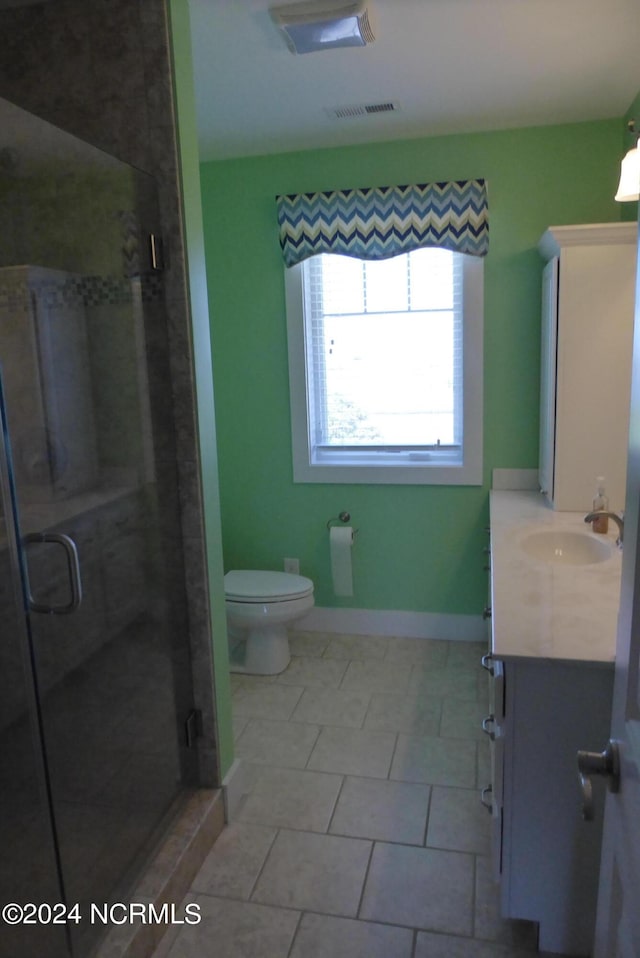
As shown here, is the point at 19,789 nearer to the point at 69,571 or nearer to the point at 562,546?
the point at 69,571

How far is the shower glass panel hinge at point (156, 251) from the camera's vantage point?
1.91 m

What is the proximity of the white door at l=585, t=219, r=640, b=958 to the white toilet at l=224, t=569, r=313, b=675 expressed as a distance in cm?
216

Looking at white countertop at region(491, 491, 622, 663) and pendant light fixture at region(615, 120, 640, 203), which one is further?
pendant light fixture at region(615, 120, 640, 203)

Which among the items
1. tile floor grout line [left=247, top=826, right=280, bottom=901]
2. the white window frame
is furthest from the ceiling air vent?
tile floor grout line [left=247, top=826, right=280, bottom=901]

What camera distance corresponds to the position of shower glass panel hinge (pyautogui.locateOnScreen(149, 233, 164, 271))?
6.25ft

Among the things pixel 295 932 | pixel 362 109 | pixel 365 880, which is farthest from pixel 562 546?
pixel 362 109

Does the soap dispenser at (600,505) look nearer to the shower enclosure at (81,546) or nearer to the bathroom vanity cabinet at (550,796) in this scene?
the bathroom vanity cabinet at (550,796)

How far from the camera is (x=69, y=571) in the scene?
1595 mm

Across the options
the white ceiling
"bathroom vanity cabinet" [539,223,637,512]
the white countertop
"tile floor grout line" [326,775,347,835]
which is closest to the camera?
the white countertop

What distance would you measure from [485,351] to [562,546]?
1.13 metres

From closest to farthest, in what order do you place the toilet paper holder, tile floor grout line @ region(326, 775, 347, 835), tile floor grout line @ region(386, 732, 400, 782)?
1. tile floor grout line @ region(326, 775, 347, 835)
2. tile floor grout line @ region(386, 732, 400, 782)
3. the toilet paper holder

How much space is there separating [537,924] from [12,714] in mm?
1438

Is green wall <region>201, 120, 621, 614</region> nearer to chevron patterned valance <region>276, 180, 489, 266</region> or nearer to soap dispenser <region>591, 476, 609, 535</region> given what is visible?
chevron patterned valance <region>276, 180, 489, 266</region>

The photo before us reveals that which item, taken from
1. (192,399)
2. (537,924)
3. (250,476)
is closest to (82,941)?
(537,924)
